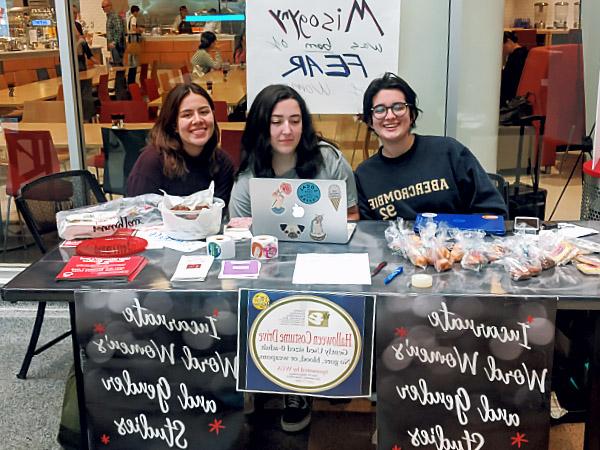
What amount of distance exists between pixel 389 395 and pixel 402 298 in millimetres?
272

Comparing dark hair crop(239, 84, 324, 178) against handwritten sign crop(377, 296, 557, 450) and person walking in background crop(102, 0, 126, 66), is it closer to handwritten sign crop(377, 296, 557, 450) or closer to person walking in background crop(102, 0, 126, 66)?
handwritten sign crop(377, 296, 557, 450)

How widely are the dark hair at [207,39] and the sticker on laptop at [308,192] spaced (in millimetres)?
1790

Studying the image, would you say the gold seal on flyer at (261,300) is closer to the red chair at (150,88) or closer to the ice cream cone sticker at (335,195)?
the ice cream cone sticker at (335,195)

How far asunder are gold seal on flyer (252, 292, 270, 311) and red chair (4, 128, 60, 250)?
2.48 metres

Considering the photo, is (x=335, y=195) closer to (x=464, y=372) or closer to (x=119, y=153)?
(x=464, y=372)

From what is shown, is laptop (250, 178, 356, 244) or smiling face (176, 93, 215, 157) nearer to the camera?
laptop (250, 178, 356, 244)

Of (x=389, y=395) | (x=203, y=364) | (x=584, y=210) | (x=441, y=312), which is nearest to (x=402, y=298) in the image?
(x=441, y=312)

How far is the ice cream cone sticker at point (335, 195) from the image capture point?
202cm

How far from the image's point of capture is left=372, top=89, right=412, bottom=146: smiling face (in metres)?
2.46

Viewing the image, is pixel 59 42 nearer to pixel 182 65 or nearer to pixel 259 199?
pixel 182 65

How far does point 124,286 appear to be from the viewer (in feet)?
5.95

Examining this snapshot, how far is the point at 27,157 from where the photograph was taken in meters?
3.90

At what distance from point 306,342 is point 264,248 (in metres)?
0.37

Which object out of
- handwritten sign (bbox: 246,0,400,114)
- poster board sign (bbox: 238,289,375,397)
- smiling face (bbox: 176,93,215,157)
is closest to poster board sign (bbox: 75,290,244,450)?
poster board sign (bbox: 238,289,375,397)
